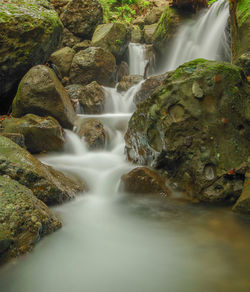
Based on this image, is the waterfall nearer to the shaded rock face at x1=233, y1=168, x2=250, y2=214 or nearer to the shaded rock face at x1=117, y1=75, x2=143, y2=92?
the shaded rock face at x1=117, y1=75, x2=143, y2=92

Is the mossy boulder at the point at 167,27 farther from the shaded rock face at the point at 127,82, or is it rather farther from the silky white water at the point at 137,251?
the silky white water at the point at 137,251

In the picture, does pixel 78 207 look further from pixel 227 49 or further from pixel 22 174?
pixel 227 49

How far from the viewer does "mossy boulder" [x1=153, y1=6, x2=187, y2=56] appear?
33.8ft

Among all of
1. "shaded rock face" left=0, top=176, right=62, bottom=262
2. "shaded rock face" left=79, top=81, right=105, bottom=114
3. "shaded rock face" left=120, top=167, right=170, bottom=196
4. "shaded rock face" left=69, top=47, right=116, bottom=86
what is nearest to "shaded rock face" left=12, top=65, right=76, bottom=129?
"shaded rock face" left=79, top=81, right=105, bottom=114

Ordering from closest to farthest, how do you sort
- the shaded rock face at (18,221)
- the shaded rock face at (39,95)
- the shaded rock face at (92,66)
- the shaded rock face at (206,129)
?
1. the shaded rock face at (18,221)
2. the shaded rock face at (206,129)
3. the shaded rock face at (39,95)
4. the shaded rock face at (92,66)

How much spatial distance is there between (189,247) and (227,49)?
8054 millimetres

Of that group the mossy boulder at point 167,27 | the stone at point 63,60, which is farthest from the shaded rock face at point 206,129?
the stone at point 63,60

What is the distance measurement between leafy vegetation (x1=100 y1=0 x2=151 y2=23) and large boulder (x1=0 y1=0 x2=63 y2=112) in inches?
462

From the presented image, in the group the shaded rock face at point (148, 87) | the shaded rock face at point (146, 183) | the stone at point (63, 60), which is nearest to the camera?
the shaded rock face at point (146, 183)

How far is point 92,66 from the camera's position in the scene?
10.5 metres

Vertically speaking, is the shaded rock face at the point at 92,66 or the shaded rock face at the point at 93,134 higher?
the shaded rock face at the point at 92,66

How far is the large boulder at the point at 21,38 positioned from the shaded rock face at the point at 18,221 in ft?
17.2

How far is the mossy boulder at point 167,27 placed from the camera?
10.3 meters

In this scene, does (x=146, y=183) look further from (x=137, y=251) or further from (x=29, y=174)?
(x=29, y=174)
